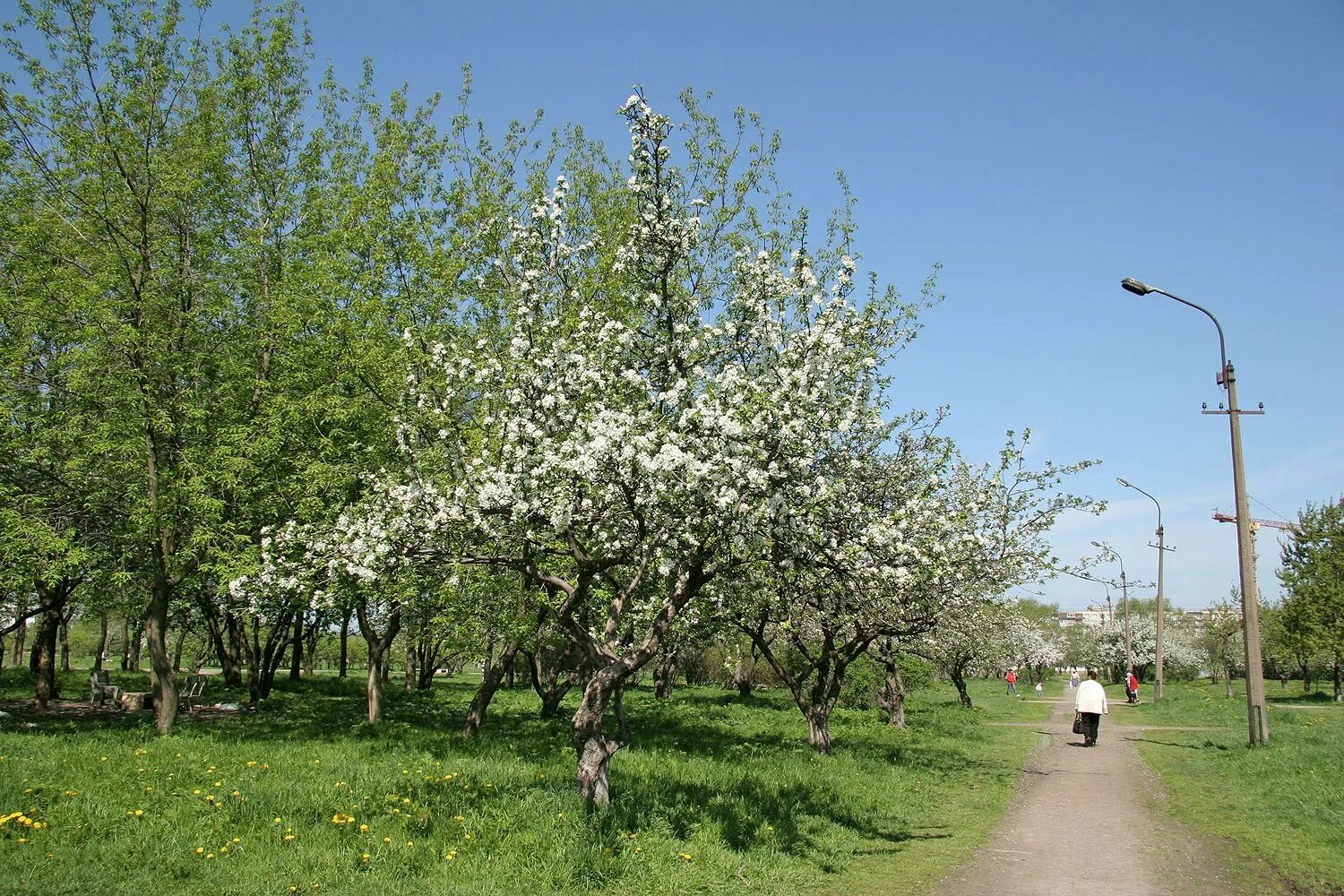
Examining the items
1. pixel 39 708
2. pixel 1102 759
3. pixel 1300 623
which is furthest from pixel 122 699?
pixel 1300 623

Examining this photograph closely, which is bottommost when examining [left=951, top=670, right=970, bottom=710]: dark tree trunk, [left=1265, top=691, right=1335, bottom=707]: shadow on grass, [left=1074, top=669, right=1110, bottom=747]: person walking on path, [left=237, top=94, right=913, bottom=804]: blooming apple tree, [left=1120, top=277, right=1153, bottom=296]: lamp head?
[left=1265, top=691, right=1335, bottom=707]: shadow on grass

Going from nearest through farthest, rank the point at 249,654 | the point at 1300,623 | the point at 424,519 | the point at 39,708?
the point at 424,519
the point at 39,708
the point at 249,654
the point at 1300,623

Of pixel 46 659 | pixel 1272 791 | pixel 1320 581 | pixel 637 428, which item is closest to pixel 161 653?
pixel 46 659

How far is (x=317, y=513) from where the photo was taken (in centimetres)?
1841

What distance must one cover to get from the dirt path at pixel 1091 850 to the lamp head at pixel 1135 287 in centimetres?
1098

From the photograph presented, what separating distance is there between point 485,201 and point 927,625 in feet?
43.1

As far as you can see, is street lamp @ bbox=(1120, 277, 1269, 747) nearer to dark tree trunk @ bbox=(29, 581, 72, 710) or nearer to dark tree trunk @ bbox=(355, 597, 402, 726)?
dark tree trunk @ bbox=(355, 597, 402, 726)

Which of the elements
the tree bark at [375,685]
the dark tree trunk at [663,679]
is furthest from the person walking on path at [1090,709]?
the tree bark at [375,685]

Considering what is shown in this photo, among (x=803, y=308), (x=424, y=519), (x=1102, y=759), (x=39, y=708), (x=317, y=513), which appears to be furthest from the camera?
(x=39, y=708)

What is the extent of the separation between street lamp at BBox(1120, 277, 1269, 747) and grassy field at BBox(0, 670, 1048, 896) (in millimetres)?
6176

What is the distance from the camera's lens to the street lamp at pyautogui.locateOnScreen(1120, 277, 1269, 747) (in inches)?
776

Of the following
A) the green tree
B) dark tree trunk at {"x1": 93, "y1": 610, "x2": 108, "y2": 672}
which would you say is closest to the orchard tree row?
dark tree trunk at {"x1": 93, "y1": 610, "x2": 108, "y2": 672}

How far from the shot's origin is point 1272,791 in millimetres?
14148

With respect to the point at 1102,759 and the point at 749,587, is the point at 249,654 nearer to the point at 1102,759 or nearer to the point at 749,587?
the point at 749,587
